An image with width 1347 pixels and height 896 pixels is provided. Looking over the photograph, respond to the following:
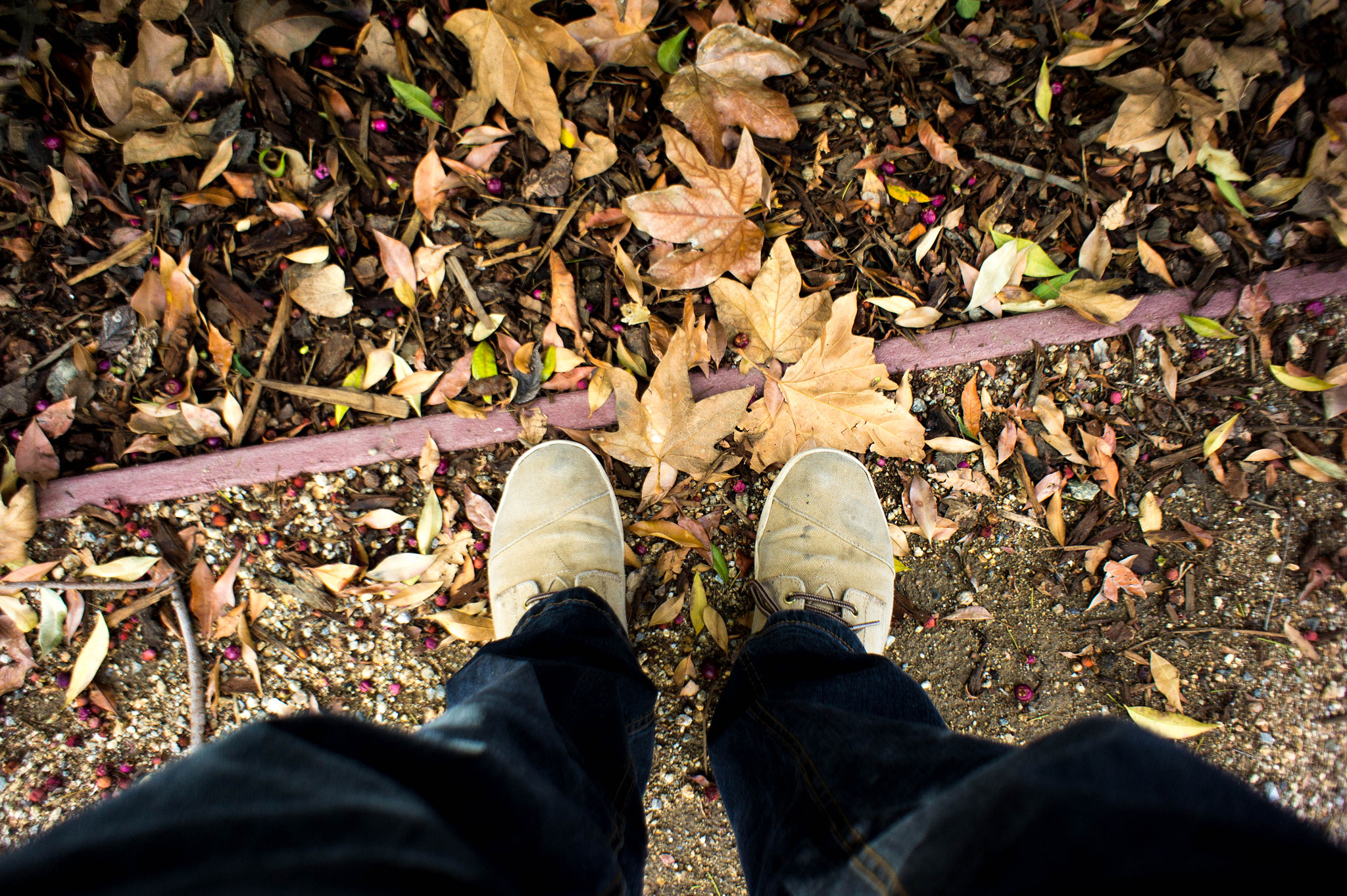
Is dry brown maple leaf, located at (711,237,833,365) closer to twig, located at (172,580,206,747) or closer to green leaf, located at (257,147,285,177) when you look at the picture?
green leaf, located at (257,147,285,177)

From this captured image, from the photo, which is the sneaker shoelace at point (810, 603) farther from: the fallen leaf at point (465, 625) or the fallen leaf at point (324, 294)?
the fallen leaf at point (324, 294)

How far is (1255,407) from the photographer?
1691 mm

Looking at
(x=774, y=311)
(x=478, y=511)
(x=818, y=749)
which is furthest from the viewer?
(x=478, y=511)

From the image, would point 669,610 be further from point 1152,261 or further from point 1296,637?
point 1296,637

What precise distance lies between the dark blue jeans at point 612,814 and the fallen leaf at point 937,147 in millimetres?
1390

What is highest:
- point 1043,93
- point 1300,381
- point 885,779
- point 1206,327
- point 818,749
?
point 1043,93

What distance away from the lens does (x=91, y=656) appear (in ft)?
5.40

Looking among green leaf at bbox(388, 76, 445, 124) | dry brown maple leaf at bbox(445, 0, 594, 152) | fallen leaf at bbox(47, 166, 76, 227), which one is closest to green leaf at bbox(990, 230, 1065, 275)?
Result: dry brown maple leaf at bbox(445, 0, 594, 152)

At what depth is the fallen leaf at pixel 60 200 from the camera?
1525 millimetres

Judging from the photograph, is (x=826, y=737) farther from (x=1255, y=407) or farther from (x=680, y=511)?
(x=1255, y=407)

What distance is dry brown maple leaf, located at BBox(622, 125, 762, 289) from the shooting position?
59.2 inches

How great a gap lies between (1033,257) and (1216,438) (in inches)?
29.1

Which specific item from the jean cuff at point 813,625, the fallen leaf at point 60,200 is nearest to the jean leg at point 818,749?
the jean cuff at point 813,625

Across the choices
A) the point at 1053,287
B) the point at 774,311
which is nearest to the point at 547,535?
the point at 774,311
